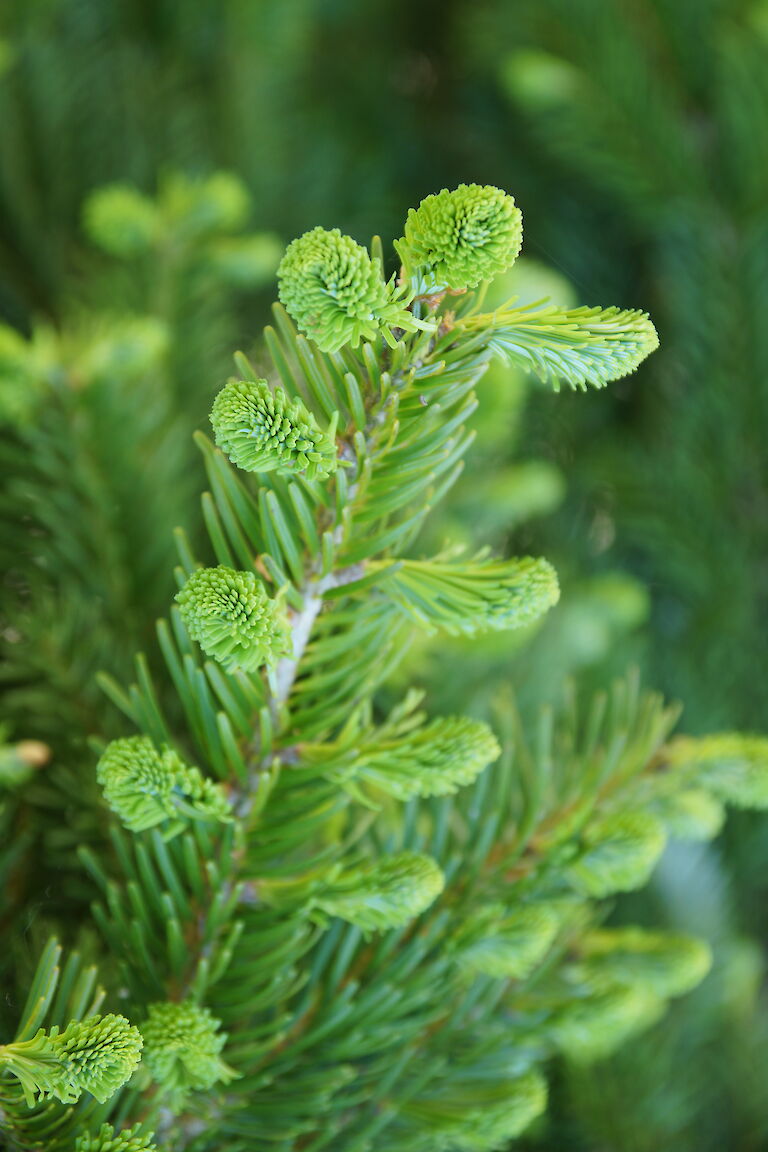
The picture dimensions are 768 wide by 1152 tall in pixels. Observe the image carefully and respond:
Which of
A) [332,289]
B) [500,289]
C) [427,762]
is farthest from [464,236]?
[500,289]

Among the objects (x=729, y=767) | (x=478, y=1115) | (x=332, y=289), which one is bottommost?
(x=478, y=1115)

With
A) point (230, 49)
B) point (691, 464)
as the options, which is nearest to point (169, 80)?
point (230, 49)

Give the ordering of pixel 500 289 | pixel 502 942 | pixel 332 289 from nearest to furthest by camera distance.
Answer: pixel 332 289 → pixel 502 942 → pixel 500 289

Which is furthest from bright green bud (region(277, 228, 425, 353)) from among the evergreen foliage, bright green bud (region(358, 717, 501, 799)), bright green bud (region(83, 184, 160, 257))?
bright green bud (region(83, 184, 160, 257))

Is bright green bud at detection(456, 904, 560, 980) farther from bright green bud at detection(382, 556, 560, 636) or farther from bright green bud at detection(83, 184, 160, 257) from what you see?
bright green bud at detection(83, 184, 160, 257)

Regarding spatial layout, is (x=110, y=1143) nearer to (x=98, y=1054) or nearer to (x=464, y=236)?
(x=98, y=1054)

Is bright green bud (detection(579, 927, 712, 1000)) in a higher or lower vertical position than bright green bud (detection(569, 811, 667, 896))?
lower
